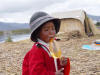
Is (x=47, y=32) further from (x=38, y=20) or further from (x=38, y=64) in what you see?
(x=38, y=64)

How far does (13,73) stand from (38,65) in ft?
10.7

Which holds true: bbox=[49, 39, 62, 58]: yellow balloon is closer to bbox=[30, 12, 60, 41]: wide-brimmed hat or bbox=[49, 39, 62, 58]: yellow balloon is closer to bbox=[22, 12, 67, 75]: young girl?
bbox=[22, 12, 67, 75]: young girl

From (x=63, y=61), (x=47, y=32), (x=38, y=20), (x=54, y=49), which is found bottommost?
(x=63, y=61)

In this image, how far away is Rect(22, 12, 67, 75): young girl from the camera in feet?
4.98

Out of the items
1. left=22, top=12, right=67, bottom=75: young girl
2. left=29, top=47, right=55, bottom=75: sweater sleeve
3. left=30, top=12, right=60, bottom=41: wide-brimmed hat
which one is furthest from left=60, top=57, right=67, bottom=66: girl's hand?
left=30, top=12, right=60, bottom=41: wide-brimmed hat

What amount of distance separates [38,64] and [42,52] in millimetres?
116

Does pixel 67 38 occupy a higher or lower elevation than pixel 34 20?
lower

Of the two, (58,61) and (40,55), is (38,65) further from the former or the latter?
(58,61)

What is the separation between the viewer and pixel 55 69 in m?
1.62

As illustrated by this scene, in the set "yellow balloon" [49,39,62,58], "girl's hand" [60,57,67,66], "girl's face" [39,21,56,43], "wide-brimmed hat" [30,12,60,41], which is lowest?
"girl's hand" [60,57,67,66]

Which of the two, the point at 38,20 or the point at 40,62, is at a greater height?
the point at 38,20

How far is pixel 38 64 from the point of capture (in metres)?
1.51

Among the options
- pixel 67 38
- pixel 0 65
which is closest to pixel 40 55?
pixel 0 65

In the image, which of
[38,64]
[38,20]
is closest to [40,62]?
[38,64]
